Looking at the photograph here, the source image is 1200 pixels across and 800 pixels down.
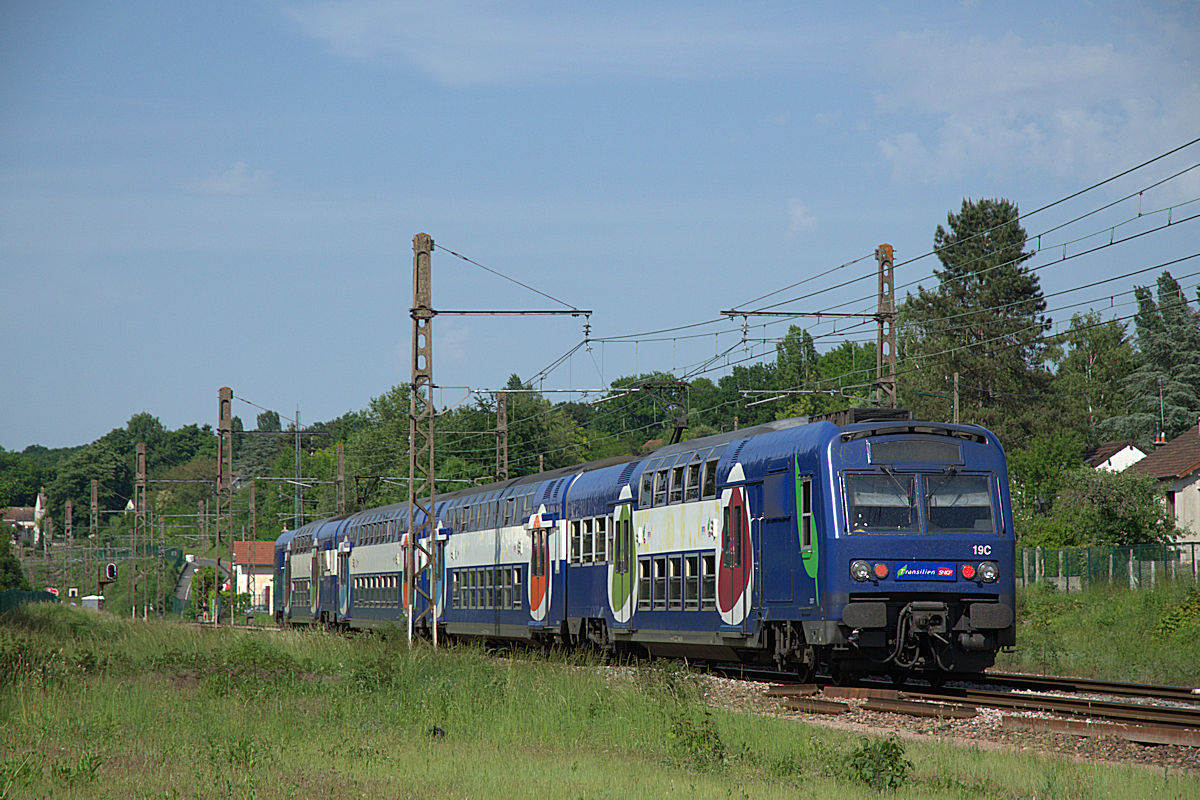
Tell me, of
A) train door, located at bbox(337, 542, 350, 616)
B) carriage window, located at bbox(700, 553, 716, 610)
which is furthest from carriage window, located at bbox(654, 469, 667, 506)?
train door, located at bbox(337, 542, 350, 616)

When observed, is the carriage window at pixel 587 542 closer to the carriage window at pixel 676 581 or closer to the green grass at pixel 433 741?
the carriage window at pixel 676 581

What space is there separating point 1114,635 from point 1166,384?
67.8 m

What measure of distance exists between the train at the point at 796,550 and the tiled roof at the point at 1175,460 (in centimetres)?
4128

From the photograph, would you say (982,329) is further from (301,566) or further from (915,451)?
(915,451)

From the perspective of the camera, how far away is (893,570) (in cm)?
1795

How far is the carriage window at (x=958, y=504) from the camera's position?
59.9ft

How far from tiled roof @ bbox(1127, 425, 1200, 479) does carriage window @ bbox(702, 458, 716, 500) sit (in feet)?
145

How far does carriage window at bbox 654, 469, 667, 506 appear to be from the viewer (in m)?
23.8

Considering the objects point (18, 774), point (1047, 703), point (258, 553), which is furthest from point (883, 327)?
point (258, 553)

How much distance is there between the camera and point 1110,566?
38188 millimetres

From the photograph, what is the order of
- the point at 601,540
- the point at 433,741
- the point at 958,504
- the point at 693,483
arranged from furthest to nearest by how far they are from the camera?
the point at 601,540
the point at 693,483
the point at 958,504
the point at 433,741

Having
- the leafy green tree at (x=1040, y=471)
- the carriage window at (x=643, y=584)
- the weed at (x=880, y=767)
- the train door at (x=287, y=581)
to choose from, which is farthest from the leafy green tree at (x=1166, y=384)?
the weed at (x=880, y=767)

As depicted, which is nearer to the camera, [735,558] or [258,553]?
[735,558]

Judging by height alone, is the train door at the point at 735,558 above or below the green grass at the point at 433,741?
above
